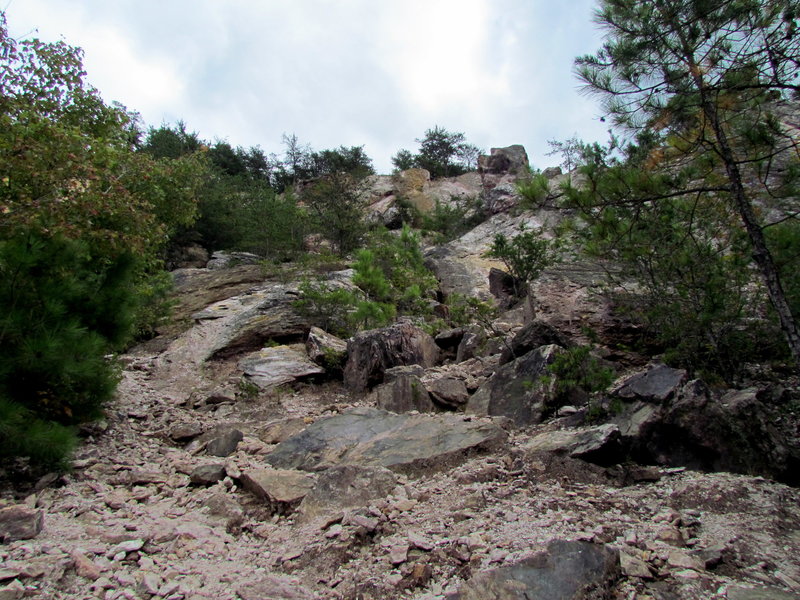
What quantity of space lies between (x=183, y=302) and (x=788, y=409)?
11.2m

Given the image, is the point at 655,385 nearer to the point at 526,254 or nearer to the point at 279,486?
the point at 279,486

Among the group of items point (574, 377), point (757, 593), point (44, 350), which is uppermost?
point (44, 350)

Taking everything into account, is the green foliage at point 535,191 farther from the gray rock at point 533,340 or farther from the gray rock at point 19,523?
the gray rock at point 19,523

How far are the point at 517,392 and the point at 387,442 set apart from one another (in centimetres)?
166

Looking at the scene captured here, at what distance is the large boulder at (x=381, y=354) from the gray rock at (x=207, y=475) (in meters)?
3.10

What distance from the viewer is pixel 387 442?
4.68m

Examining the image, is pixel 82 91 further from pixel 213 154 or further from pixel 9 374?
pixel 213 154

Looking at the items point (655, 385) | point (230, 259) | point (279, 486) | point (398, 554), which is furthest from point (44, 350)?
point (230, 259)

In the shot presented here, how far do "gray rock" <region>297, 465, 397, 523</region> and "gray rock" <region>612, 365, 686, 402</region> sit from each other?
240 cm

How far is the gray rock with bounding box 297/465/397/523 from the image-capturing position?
3459 mm

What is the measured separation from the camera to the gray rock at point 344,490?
346 centimetres

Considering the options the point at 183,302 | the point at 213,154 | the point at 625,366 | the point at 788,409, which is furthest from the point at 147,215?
the point at 213,154

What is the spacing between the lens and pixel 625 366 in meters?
6.46

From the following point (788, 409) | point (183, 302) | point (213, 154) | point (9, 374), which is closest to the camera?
point (9, 374)
